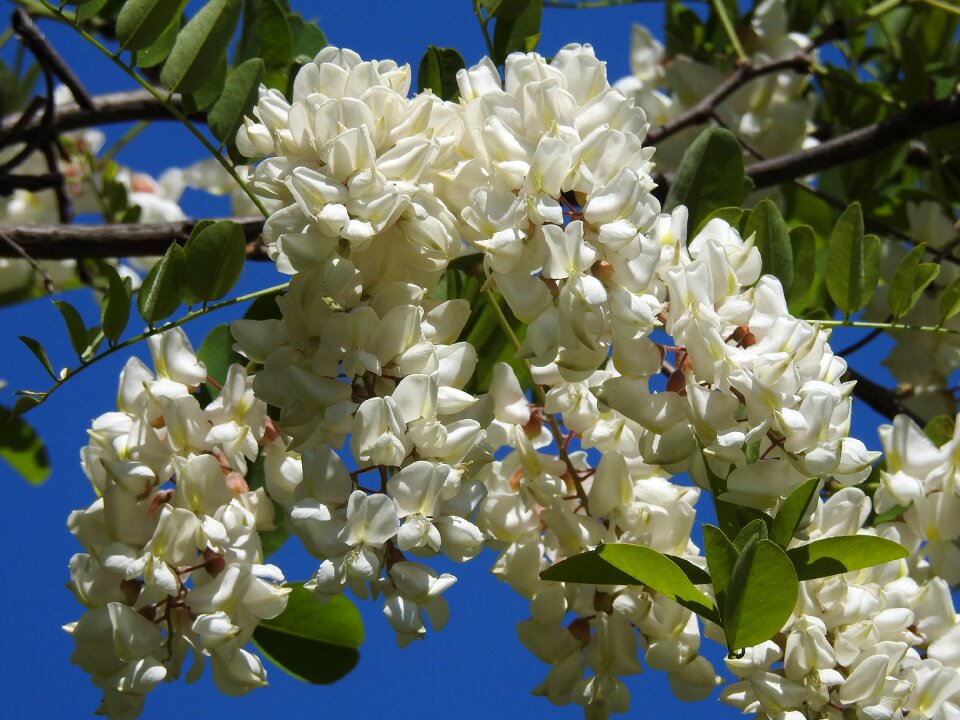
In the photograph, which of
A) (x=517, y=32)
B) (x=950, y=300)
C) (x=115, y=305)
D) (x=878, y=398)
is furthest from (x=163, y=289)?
(x=878, y=398)

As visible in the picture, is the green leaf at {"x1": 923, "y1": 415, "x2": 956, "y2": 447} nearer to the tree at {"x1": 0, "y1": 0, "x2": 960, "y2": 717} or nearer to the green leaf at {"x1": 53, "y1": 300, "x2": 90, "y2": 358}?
the tree at {"x1": 0, "y1": 0, "x2": 960, "y2": 717}

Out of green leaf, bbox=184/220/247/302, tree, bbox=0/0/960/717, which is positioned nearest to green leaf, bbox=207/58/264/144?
tree, bbox=0/0/960/717

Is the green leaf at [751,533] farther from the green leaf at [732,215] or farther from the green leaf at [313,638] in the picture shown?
the green leaf at [313,638]

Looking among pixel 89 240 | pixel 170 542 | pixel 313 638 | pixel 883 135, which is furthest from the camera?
pixel 883 135

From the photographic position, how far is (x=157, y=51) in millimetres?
896

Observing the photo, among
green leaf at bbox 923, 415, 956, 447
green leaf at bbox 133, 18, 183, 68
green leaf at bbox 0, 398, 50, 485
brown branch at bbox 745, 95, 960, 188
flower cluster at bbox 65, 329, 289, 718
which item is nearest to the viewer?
flower cluster at bbox 65, 329, 289, 718

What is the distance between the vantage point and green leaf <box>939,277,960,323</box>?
93 centimetres

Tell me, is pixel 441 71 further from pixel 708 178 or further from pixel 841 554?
pixel 841 554

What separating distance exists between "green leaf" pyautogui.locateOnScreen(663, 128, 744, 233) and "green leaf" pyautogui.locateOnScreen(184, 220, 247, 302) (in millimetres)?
343

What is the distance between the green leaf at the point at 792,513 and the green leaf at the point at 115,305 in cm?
47

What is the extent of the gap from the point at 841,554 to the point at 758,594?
0.07 metres

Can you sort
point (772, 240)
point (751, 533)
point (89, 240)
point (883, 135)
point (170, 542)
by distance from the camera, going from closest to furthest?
point (751, 533) → point (170, 542) → point (772, 240) → point (89, 240) → point (883, 135)

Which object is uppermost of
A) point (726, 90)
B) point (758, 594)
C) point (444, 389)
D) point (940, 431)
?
point (726, 90)

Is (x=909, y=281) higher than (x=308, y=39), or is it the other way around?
(x=308, y=39)
